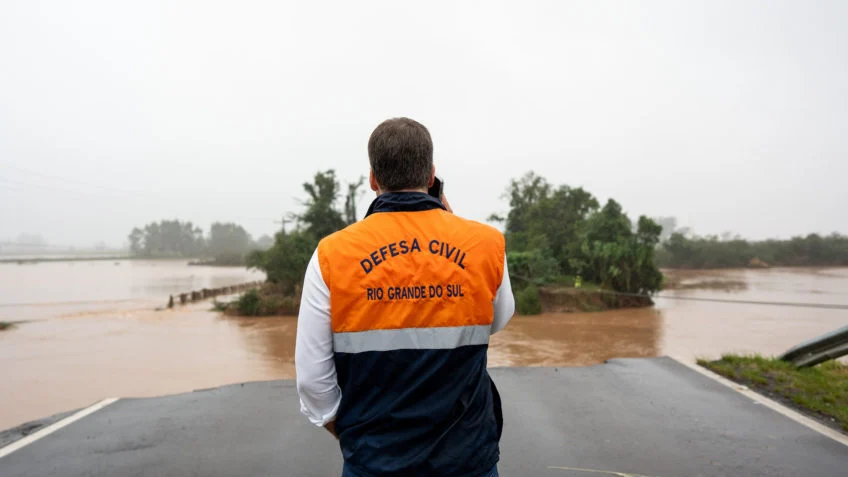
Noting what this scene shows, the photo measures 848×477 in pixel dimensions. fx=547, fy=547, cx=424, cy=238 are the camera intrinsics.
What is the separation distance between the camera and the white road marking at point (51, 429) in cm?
435

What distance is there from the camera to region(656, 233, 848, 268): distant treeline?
50438 mm

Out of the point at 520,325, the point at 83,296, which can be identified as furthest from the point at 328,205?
the point at 83,296

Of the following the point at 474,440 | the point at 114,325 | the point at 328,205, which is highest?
the point at 328,205

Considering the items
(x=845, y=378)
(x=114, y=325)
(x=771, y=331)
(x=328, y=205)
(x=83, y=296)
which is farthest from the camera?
(x=83, y=296)

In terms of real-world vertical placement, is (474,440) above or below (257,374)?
above

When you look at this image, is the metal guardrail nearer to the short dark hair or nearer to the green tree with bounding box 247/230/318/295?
the short dark hair

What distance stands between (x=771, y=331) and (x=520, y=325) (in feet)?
25.7

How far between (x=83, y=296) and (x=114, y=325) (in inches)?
676

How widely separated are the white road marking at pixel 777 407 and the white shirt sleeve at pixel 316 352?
425 centimetres

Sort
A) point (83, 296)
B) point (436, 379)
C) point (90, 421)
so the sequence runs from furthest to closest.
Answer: point (83, 296) < point (90, 421) < point (436, 379)

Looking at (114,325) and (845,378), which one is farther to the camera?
(114,325)

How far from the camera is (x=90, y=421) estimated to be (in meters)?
5.11

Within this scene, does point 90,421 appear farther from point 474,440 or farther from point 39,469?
point 474,440

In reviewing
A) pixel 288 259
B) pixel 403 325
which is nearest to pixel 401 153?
pixel 403 325
